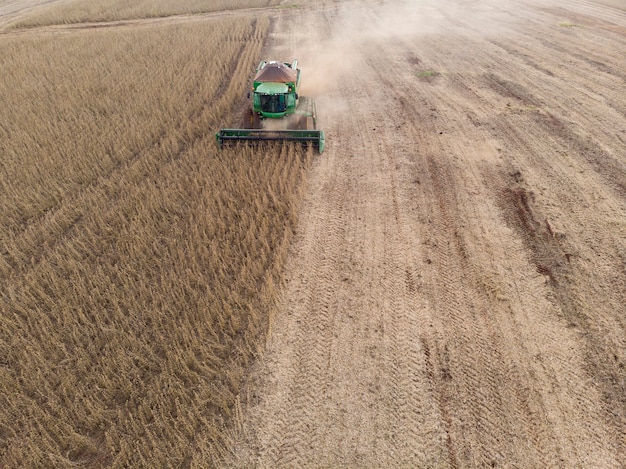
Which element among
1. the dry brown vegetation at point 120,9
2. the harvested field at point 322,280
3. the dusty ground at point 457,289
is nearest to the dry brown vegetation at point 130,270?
the harvested field at point 322,280

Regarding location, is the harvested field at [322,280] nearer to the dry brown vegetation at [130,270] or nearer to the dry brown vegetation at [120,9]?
the dry brown vegetation at [130,270]

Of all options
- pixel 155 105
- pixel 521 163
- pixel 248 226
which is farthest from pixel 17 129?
pixel 521 163

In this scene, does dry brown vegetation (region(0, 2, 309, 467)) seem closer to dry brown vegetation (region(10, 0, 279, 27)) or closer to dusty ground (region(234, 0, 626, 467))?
dusty ground (region(234, 0, 626, 467))

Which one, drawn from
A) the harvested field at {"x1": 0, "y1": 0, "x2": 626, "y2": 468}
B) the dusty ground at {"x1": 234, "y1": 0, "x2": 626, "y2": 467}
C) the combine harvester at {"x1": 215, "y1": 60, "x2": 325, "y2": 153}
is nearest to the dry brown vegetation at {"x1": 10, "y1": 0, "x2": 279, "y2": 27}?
the harvested field at {"x1": 0, "y1": 0, "x2": 626, "y2": 468}

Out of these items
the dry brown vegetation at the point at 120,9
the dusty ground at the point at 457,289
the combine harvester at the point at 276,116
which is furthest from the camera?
the dry brown vegetation at the point at 120,9

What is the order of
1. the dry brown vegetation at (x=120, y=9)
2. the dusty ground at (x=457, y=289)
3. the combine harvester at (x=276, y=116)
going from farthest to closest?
the dry brown vegetation at (x=120, y=9) < the combine harvester at (x=276, y=116) < the dusty ground at (x=457, y=289)

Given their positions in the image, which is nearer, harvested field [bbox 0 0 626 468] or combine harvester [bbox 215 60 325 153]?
harvested field [bbox 0 0 626 468]
